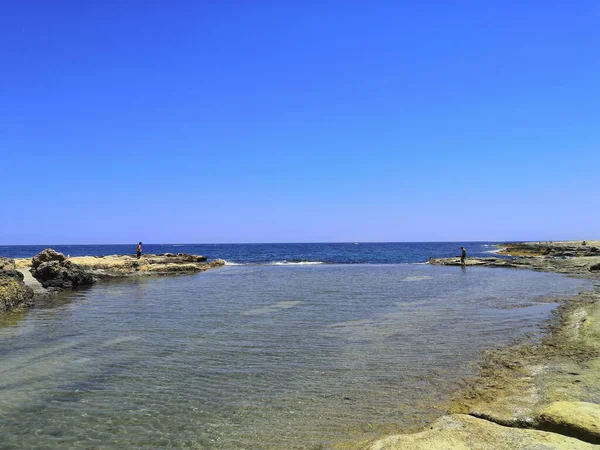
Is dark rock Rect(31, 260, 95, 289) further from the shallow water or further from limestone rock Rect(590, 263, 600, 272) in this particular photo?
limestone rock Rect(590, 263, 600, 272)

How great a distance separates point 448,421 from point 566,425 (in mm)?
1519

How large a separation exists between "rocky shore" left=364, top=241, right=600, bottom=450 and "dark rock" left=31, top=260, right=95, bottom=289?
1017 inches

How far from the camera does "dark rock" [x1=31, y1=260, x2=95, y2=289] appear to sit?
1054 inches

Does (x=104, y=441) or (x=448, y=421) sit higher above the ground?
(x=448, y=421)

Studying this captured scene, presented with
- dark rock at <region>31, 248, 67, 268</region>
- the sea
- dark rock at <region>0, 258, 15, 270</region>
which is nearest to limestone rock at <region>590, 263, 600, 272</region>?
the sea

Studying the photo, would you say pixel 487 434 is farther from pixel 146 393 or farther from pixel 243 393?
pixel 146 393

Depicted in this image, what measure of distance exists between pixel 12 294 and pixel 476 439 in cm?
2057

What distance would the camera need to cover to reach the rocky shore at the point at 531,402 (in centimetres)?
545

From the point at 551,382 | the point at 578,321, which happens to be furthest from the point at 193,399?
the point at 578,321

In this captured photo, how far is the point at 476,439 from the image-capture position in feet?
18.2

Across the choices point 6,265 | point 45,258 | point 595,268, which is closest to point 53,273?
point 45,258

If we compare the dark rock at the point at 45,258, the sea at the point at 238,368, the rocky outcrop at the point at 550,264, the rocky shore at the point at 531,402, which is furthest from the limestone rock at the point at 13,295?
the rocky outcrop at the point at 550,264

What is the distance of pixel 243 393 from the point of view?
8719 mm

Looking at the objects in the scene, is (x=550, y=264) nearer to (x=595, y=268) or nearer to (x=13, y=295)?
(x=595, y=268)
